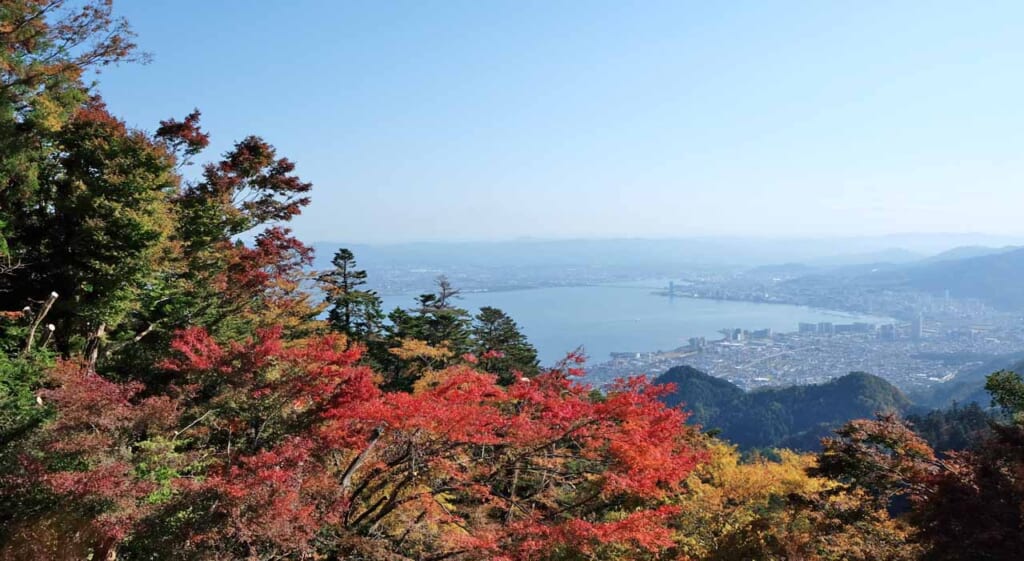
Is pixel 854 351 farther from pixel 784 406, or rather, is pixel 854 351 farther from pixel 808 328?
pixel 784 406

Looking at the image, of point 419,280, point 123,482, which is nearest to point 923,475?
point 123,482

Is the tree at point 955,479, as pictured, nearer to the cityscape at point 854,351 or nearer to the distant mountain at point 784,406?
the distant mountain at point 784,406

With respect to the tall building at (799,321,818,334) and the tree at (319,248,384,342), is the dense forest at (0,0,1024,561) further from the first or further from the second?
the tall building at (799,321,818,334)

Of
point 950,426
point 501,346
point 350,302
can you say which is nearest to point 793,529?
point 350,302

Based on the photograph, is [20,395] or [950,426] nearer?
[20,395]

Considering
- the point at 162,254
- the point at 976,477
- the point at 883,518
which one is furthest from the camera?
the point at 162,254

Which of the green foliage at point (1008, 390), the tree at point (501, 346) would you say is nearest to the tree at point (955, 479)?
the green foliage at point (1008, 390)

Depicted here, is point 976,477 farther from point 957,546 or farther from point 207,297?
point 207,297
